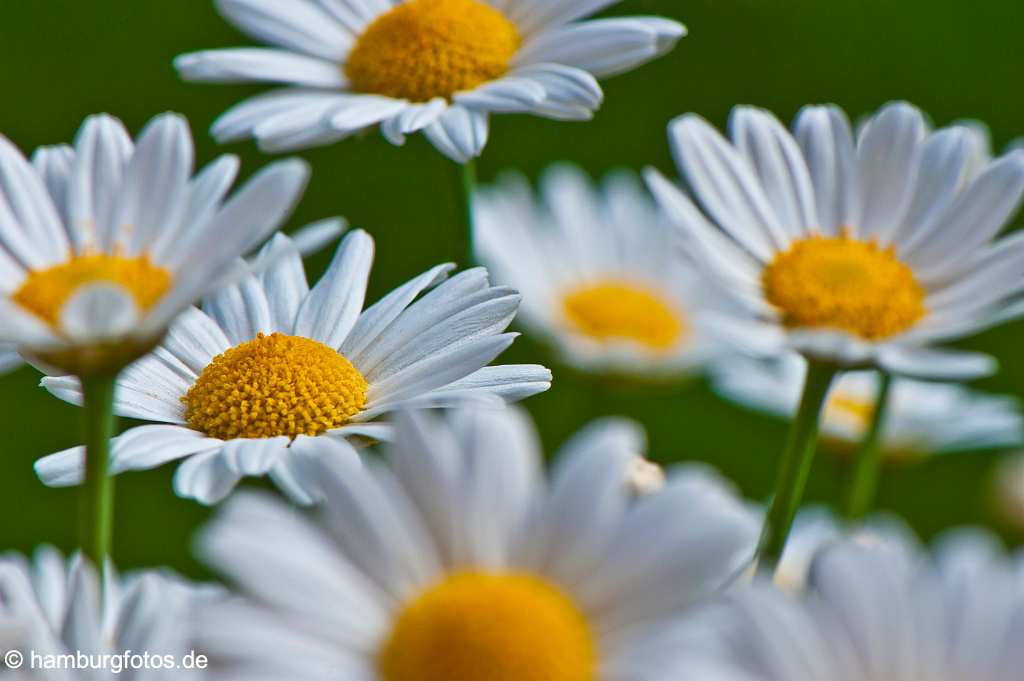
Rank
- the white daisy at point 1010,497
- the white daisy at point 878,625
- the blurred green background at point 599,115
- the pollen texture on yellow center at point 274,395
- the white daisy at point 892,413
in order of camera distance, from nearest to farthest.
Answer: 1. the white daisy at point 878,625
2. the pollen texture on yellow center at point 274,395
3. the white daisy at point 892,413
4. the white daisy at point 1010,497
5. the blurred green background at point 599,115

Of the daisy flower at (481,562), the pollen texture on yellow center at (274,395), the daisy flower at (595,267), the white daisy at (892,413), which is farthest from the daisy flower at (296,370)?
the daisy flower at (595,267)

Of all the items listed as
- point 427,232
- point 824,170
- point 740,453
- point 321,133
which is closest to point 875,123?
point 824,170

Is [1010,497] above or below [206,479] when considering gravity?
below

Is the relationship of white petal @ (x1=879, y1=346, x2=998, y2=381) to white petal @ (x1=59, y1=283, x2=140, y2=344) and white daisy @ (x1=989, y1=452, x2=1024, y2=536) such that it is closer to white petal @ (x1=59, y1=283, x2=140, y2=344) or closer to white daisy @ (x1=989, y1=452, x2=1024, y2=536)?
white petal @ (x1=59, y1=283, x2=140, y2=344)

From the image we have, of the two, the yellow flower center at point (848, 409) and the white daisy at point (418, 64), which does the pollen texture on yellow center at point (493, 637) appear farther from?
the yellow flower center at point (848, 409)

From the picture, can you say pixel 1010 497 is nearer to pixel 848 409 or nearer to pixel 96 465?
pixel 848 409

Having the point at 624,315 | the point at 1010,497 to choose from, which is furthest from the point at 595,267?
the point at 1010,497
